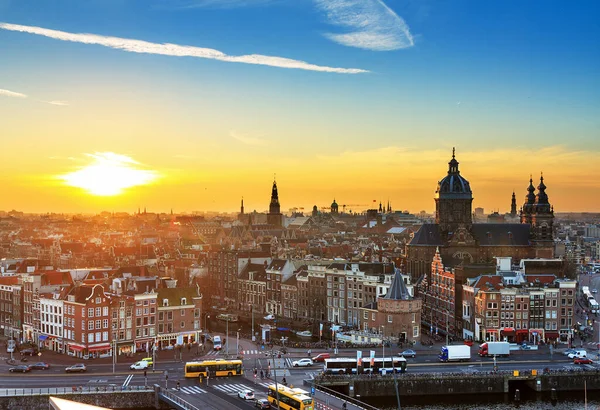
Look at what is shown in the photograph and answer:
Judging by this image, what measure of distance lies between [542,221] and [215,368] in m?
77.5

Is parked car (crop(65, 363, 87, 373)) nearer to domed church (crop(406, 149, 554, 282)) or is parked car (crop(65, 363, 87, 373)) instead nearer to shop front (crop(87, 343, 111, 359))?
shop front (crop(87, 343, 111, 359))

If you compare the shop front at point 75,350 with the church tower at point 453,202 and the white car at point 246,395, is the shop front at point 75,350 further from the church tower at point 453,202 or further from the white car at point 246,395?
the church tower at point 453,202

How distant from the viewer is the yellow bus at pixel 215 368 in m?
74.4

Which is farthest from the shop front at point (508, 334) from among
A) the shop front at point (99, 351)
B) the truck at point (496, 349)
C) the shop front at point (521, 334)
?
the shop front at point (99, 351)

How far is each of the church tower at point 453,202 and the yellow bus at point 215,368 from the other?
63050 millimetres

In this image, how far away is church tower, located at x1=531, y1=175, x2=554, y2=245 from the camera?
435 feet

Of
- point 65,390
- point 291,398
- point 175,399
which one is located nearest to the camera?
point 291,398

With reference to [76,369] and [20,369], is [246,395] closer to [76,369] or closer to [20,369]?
[76,369]

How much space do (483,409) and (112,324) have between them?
4057 centimetres

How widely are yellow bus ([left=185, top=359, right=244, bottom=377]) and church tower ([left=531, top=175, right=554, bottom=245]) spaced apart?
71666mm

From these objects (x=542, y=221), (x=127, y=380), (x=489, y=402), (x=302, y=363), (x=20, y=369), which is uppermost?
(x=542, y=221)

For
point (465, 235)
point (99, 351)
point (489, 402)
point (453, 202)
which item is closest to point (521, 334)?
point (489, 402)

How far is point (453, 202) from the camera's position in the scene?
13238cm

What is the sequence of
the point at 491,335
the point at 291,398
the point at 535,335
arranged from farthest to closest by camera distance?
the point at 535,335
the point at 491,335
the point at 291,398
